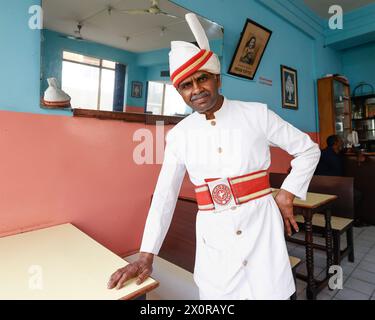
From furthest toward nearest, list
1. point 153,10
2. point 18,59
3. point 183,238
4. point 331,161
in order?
point 331,161 → point 153,10 → point 183,238 → point 18,59

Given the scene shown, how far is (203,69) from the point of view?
963 mm

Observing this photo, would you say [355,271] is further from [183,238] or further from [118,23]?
→ [118,23]

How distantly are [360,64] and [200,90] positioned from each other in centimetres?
578

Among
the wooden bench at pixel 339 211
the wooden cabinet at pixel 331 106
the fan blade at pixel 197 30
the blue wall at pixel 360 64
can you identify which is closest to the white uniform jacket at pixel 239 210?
the fan blade at pixel 197 30

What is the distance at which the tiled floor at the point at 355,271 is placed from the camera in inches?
77.7

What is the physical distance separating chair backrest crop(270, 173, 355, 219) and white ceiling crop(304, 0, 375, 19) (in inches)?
A: 111

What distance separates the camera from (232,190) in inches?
37.9

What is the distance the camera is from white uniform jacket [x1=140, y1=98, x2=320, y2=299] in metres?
0.96

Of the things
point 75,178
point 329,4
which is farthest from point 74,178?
point 329,4

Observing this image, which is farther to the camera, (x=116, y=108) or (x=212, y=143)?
(x=116, y=108)

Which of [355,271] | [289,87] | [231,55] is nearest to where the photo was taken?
[355,271]

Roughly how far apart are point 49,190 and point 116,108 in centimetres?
67
